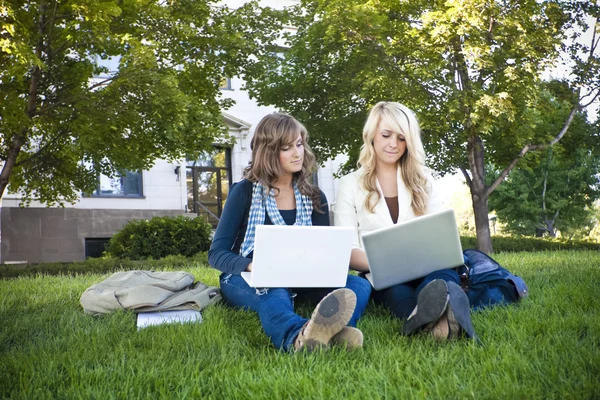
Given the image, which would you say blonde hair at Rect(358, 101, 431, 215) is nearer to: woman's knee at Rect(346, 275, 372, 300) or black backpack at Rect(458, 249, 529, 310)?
black backpack at Rect(458, 249, 529, 310)

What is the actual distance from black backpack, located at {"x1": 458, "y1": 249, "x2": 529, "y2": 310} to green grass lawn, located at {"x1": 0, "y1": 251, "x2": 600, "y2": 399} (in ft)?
0.43

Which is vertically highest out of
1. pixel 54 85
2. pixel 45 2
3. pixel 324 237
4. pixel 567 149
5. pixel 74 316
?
pixel 45 2

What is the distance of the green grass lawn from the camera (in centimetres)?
244

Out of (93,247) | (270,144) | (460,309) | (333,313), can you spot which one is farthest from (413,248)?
(93,247)

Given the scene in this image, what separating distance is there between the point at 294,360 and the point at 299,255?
2.14 feet

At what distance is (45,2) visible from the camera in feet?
31.3

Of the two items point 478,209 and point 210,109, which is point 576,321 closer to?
point 210,109

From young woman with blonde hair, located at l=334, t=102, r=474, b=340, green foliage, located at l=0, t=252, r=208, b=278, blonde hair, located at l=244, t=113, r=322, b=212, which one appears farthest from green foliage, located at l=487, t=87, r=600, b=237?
blonde hair, located at l=244, t=113, r=322, b=212

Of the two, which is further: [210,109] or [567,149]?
[567,149]

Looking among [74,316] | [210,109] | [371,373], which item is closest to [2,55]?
[210,109]

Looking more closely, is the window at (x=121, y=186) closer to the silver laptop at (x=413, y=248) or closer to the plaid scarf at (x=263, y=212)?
the plaid scarf at (x=263, y=212)

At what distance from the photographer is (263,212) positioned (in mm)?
4035

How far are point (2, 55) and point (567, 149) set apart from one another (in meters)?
14.1

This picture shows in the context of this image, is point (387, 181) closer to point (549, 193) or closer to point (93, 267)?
point (93, 267)
